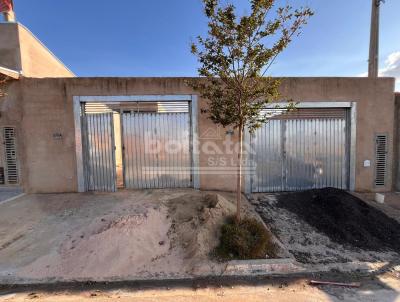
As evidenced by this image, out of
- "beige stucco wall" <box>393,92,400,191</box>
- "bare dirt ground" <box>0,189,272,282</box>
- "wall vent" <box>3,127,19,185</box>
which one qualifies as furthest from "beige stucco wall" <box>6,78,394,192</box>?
"bare dirt ground" <box>0,189,272,282</box>

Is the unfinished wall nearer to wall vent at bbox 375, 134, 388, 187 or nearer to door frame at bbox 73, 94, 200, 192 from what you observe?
door frame at bbox 73, 94, 200, 192

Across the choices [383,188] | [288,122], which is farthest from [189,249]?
[383,188]

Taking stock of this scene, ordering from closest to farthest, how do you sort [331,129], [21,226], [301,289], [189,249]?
[301,289], [189,249], [21,226], [331,129]

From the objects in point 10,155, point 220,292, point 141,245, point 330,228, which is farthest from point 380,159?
point 10,155

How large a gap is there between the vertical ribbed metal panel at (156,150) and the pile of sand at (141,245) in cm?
200

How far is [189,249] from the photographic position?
403 centimetres

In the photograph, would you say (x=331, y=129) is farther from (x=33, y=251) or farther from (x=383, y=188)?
(x=33, y=251)

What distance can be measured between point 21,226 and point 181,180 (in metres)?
4.17

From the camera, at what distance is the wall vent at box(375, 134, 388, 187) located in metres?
7.18

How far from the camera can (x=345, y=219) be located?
5164 millimetres

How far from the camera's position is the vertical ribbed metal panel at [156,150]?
6.84 m

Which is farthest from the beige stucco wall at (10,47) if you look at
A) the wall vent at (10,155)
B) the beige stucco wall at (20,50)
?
the wall vent at (10,155)

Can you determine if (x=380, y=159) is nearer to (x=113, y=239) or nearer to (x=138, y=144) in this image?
(x=138, y=144)

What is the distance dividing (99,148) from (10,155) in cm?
281
